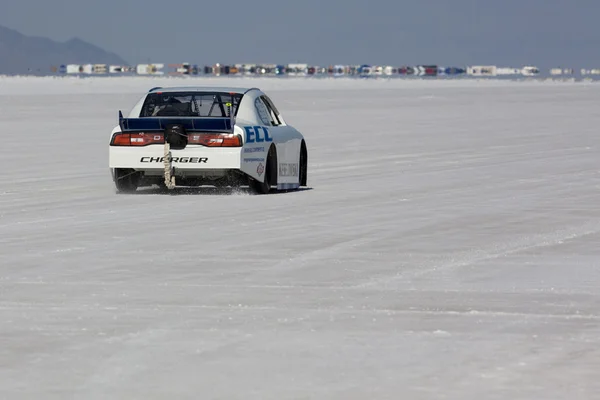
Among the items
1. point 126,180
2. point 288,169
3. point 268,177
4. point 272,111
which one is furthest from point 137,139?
point 272,111

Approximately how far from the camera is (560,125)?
44.2 meters

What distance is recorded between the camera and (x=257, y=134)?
18.8 m

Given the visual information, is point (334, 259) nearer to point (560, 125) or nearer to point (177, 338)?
point (177, 338)

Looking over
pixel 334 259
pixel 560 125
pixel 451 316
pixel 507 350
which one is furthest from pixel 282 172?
pixel 560 125

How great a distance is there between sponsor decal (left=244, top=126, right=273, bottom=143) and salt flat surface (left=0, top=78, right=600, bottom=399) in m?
0.68

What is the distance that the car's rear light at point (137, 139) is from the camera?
18.4 metres

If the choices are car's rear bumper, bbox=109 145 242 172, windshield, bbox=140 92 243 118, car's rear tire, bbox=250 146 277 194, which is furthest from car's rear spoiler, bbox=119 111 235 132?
car's rear tire, bbox=250 146 277 194

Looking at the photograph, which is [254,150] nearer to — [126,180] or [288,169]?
[288,169]

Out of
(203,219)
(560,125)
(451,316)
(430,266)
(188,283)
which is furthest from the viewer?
(560,125)

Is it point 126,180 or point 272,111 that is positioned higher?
point 272,111

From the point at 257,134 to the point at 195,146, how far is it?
85 cm

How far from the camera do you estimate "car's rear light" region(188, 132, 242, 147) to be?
60.0 ft

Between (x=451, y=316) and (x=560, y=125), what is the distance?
35.3 m

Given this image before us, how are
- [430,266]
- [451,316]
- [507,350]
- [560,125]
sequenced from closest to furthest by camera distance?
1. [507,350]
2. [451,316]
3. [430,266]
4. [560,125]
